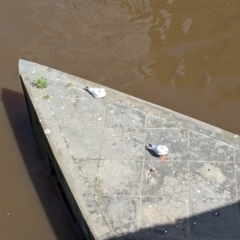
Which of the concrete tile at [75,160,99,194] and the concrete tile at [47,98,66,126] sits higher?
the concrete tile at [47,98,66,126]

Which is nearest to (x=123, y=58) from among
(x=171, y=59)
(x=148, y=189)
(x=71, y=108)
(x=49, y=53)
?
(x=171, y=59)

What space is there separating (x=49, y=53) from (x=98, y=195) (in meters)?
3.92

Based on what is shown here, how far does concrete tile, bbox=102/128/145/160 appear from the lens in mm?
6543

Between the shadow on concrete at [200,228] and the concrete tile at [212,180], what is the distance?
260 mm

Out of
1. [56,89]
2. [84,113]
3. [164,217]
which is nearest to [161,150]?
[164,217]

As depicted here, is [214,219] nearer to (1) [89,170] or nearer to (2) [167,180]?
(2) [167,180]

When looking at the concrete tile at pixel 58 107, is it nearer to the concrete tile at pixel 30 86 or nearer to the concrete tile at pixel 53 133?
the concrete tile at pixel 53 133

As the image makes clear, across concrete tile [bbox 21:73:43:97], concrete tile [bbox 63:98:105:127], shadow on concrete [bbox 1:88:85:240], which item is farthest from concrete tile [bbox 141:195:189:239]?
concrete tile [bbox 21:73:43:97]

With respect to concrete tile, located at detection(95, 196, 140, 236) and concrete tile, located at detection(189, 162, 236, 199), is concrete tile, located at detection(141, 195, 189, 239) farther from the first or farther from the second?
concrete tile, located at detection(189, 162, 236, 199)

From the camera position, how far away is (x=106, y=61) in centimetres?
892

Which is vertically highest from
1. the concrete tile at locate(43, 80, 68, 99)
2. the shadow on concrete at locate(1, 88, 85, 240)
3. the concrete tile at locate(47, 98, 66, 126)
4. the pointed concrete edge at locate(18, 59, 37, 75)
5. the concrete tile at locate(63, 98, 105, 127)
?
the pointed concrete edge at locate(18, 59, 37, 75)

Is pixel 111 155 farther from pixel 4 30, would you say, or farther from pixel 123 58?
pixel 4 30

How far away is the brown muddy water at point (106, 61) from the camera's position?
23.9ft

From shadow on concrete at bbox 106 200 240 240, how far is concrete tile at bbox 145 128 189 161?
935 mm
